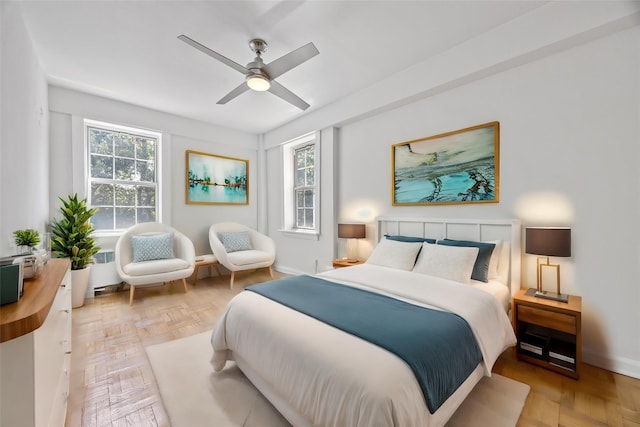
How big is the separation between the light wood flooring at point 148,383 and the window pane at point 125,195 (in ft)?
5.26

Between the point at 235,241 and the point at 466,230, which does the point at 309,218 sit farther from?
the point at 466,230

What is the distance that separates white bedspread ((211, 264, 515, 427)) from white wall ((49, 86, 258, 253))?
3102 millimetres

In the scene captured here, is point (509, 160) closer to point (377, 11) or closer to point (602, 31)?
point (602, 31)

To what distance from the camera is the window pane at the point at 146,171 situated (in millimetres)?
4070

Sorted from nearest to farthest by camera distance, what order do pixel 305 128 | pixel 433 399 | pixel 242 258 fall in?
pixel 433 399
pixel 242 258
pixel 305 128

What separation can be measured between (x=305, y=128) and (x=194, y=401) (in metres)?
3.75

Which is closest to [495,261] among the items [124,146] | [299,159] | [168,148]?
[299,159]

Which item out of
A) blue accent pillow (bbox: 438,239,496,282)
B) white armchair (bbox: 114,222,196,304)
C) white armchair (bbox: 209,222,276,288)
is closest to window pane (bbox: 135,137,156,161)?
white armchair (bbox: 114,222,196,304)

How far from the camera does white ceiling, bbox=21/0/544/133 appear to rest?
2.06 metres

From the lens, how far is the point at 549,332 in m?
2.15

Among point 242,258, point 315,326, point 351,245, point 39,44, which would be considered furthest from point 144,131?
point 315,326

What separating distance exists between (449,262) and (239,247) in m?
3.31

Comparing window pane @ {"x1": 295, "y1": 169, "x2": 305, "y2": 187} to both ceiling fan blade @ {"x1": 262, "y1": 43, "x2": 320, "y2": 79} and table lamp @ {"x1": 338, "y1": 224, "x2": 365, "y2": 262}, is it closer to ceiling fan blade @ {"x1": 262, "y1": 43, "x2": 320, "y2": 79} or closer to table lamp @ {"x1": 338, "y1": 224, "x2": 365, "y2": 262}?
table lamp @ {"x1": 338, "y1": 224, "x2": 365, "y2": 262}

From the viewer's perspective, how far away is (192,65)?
282 centimetres
